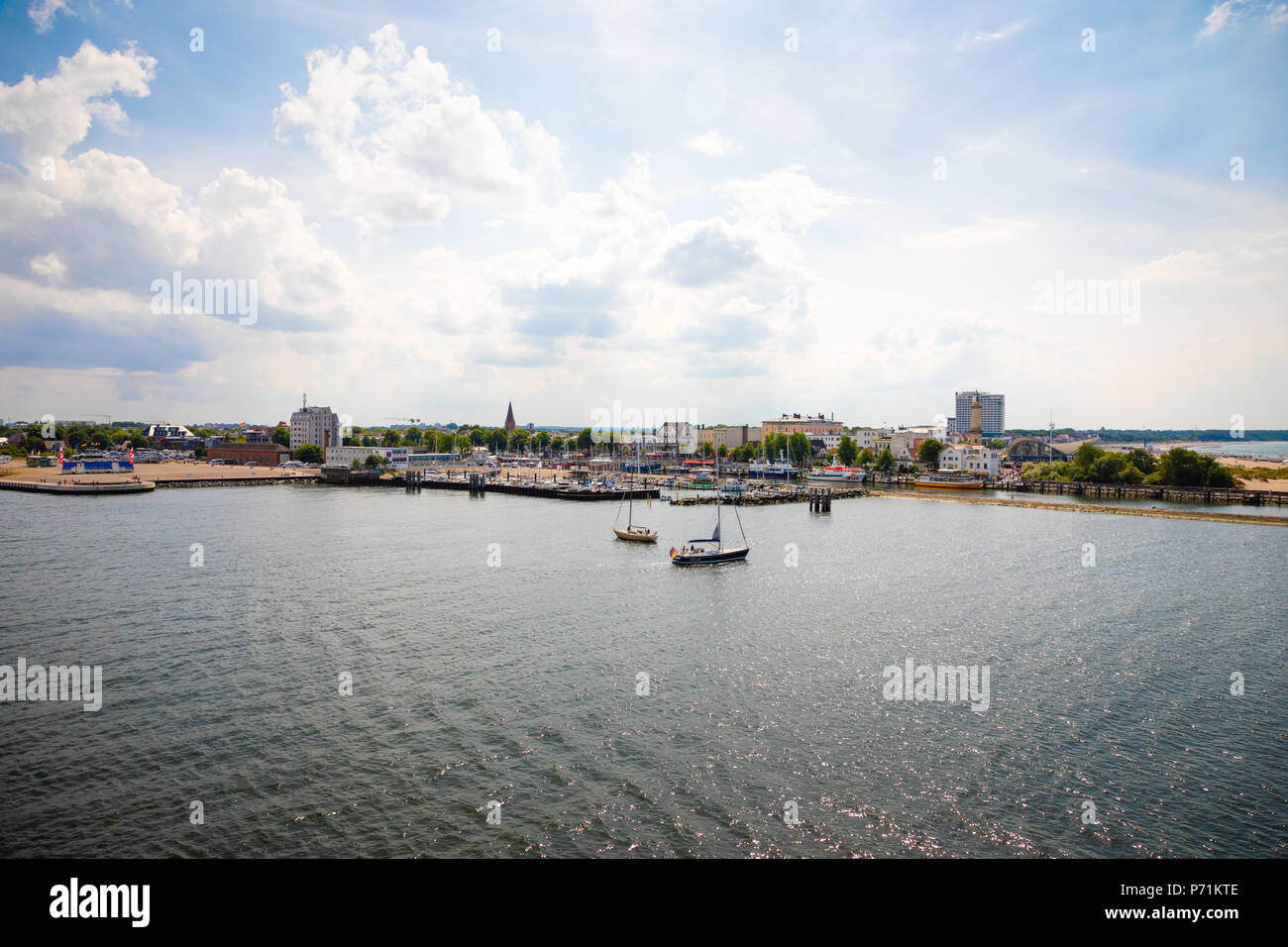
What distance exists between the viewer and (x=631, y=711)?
2062cm

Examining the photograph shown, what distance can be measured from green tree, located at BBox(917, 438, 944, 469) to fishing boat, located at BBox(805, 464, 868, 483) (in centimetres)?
2181

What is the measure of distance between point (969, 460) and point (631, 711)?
133322mm

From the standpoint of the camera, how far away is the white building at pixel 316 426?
182m

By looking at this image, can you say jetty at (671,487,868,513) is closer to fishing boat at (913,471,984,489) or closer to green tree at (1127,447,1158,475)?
fishing boat at (913,471,984,489)

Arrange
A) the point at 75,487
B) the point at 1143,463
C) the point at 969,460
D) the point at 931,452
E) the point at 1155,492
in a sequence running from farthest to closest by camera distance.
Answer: the point at 931,452 < the point at 969,460 < the point at 1143,463 < the point at 1155,492 < the point at 75,487

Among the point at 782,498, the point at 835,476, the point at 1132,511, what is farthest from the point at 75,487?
the point at 1132,511

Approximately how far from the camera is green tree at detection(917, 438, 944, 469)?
142250mm

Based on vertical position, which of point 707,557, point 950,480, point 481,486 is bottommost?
point 707,557

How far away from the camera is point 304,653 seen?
2516 cm

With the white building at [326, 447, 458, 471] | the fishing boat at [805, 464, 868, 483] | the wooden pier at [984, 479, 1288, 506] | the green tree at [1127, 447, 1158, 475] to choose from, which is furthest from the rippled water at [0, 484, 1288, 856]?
the white building at [326, 447, 458, 471]

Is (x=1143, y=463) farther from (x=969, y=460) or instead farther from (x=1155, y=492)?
(x=969, y=460)

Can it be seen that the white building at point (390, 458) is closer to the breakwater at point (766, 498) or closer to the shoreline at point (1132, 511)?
the breakwater at point (766, 498)
